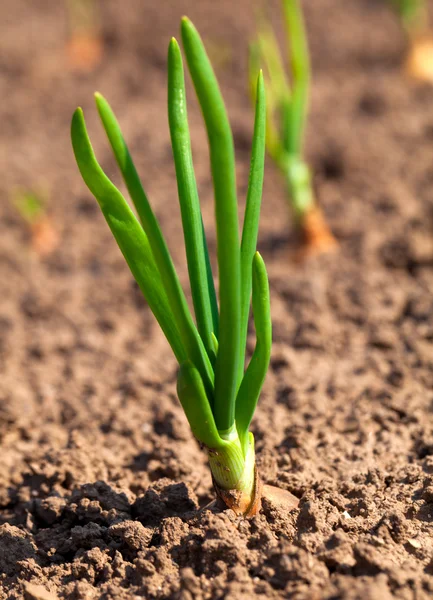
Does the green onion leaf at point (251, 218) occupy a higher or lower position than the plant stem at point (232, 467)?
higher

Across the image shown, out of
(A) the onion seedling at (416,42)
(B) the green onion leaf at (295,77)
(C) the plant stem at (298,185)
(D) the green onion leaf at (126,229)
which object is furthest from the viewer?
(A) the onion seedling at (416,42)

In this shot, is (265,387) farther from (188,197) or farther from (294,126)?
(294,126)

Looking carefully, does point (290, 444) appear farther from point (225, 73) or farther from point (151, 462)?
point (225, 73)

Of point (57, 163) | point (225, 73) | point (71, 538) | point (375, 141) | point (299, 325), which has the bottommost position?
point (71, 538)

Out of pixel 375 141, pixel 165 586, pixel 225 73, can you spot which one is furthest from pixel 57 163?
pixel 165 586

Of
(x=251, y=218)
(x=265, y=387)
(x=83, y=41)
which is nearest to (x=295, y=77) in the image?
(x=265, y=387)

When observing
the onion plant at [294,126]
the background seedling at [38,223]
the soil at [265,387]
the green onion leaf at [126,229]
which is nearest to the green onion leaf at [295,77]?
the onion plant at [294,126]

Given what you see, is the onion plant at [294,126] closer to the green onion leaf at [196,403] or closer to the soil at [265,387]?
the soil at [265,387]

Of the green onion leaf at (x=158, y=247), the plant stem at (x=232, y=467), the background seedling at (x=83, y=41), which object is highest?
the background seedling at (x=83, y=41)
